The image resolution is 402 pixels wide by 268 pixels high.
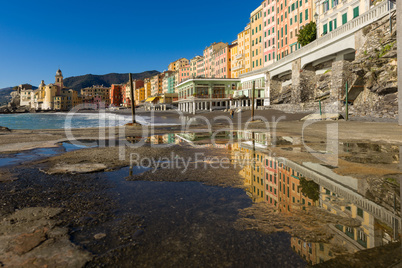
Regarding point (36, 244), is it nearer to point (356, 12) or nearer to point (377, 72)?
point (377, 72)

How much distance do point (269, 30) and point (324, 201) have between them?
5891 cm

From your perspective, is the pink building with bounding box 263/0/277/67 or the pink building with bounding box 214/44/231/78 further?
the pink building with bounding box 214/44/231/78

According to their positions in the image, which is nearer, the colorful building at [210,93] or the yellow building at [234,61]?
the colorful building at [210,93]

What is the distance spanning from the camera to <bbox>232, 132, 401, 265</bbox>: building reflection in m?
2.33

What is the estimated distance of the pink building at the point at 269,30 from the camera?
53562mm

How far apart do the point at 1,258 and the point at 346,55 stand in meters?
32.2

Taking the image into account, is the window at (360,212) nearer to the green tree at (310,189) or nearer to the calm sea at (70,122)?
the green tree at (310,189)

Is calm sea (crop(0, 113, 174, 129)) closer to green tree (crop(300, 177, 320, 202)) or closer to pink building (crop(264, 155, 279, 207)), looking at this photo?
pink building (crop(264, 155, 279, 207))

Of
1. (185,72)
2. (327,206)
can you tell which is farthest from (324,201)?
Answer: (185,72)

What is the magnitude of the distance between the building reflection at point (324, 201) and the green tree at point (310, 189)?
32 millimetres

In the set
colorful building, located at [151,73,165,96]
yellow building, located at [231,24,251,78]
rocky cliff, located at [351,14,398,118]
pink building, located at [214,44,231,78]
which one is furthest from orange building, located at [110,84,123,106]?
rocky cliff, located at [351,14,398,118]

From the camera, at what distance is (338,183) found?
420cm

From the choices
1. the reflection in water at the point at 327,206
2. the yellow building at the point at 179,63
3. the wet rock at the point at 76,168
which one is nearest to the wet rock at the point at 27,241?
the reflection in water at the point at 327,206

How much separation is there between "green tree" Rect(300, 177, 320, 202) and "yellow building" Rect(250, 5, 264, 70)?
58316 mm
